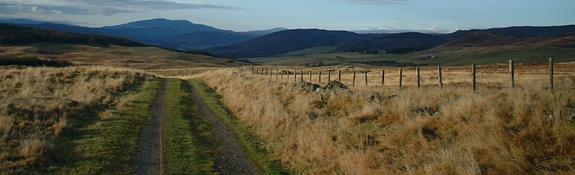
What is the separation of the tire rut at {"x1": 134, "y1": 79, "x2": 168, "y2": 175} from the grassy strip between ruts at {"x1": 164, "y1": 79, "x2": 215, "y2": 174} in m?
0.19

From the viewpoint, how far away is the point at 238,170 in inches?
488

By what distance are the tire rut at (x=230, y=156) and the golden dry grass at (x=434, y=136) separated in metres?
0.86

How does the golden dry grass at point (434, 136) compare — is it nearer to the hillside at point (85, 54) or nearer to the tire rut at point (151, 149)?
the tire rut at point (151, 149)

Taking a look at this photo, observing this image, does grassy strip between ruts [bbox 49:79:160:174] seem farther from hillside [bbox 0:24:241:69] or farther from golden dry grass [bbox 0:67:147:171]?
hillside [bbox 0:24:241:69]

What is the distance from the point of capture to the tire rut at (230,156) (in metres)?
12.4

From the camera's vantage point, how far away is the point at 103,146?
14797mm

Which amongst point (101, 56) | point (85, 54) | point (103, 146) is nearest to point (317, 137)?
point (103, 146)

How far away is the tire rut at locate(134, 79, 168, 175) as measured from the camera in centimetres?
1240

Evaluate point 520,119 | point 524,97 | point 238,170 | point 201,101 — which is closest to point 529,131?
point 520,119

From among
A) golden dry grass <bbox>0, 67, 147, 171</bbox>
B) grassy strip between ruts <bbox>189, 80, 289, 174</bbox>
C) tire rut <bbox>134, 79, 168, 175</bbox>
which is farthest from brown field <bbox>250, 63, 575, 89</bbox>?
golden dry grass <bbox>0, 67, 147, 171</bbox>

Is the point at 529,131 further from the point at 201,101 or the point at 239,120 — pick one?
the point at 201,101

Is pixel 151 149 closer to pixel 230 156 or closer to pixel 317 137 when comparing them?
pixel 230 156

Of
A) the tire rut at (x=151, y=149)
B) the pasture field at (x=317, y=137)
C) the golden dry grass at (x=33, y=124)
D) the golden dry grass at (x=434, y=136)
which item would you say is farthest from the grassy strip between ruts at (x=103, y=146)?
the golden dry grass at (x=434, y=136)

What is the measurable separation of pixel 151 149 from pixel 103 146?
1277 millimetres
